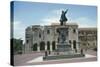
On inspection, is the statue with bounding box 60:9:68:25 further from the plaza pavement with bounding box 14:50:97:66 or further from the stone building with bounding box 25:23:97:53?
the plaza pavement with bounding box 14:50:97:66

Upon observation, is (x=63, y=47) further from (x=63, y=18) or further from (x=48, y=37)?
(x=63, y=18)

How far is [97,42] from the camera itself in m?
3.07

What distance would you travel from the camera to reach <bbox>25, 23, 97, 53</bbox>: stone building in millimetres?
2637

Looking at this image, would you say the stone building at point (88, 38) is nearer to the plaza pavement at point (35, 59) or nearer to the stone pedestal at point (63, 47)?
the plaza pavement at point (35, 59)

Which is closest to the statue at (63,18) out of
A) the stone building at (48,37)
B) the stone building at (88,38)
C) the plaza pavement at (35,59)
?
the stone building at (48,37)

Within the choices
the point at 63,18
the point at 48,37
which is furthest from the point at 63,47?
the point at 63,18

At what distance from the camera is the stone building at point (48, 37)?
264 centimetres

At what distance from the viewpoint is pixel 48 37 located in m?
2.74

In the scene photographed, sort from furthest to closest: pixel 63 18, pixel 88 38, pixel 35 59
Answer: pixel 88 38
pixel 63 18
pixel 35 59

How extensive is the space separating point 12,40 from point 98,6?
1.52m

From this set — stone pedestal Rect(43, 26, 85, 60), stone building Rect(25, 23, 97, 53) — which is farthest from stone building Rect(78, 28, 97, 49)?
stone pedestal Rect(43, 26, 85, 60)

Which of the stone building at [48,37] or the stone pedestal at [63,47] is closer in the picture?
the stone building at [48,37]
